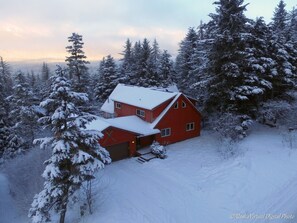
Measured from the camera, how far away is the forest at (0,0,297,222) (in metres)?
12.6

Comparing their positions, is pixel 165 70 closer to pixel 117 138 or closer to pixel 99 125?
pixel 117 138

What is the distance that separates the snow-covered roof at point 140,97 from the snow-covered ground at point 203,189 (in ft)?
23.3

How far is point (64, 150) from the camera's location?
39.6 ft

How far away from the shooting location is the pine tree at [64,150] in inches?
480

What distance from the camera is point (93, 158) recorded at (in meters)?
13.0

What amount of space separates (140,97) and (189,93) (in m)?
10.4

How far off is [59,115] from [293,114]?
25.6 metres

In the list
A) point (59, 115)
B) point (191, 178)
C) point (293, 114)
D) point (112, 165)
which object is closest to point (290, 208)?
point (191, 178)

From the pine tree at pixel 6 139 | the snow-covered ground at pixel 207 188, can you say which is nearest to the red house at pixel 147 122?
the snow-covered ground at pixel 207 188

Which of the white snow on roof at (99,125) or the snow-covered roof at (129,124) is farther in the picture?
the snow-covered roof at (129,124)

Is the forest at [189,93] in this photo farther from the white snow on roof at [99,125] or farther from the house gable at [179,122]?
the white snow on roof at [99,125]

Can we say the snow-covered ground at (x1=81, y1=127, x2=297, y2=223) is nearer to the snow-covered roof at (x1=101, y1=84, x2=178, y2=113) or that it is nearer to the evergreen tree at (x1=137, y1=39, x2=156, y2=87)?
the snow-covered roof at (x1=101, y1=84, x2=178, y2=113)

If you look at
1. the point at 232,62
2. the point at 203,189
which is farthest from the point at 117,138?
the point at 232,62

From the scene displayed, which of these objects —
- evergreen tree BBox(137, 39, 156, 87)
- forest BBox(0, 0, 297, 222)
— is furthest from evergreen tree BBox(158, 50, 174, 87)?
evergreen tree BBox(137, 39, 156, 87)
